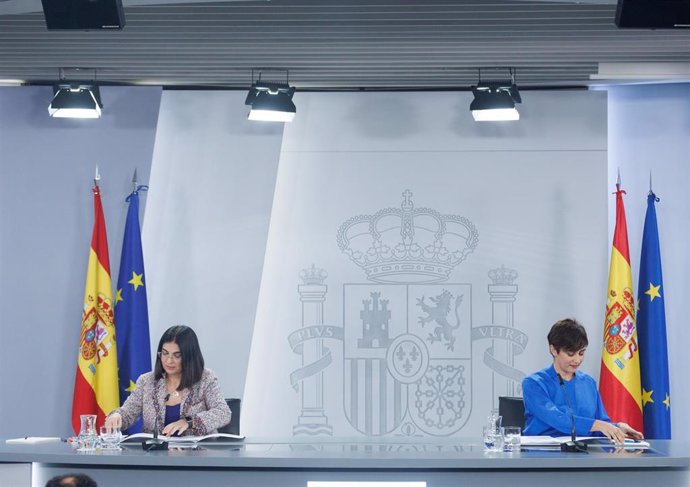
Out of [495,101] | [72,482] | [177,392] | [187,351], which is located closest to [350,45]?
[495,101]

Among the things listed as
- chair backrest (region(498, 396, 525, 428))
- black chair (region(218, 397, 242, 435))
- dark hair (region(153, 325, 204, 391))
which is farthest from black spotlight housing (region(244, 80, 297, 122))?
chair backrest (region(498, 396, 525, 428))

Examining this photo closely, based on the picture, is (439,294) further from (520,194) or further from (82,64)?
(82,64)

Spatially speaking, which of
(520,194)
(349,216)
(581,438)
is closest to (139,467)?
(581,438)

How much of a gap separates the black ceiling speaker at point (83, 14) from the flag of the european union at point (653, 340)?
381 cm

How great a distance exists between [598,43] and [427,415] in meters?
2.59

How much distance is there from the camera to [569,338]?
412 centimetres

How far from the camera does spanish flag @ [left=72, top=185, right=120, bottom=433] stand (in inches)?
249

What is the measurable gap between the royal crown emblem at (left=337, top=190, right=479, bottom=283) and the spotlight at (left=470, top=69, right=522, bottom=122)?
79cm

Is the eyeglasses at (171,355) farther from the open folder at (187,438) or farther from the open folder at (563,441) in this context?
the open folder at (563,441)

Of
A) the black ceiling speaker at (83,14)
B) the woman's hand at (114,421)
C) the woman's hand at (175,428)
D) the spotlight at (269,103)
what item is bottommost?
the woman's hand at (175,428)

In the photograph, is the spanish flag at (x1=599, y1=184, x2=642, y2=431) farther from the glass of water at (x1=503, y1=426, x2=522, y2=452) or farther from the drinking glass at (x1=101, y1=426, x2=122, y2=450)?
the drinking glass at (x1=101, y1=426, x2=122, y2=450)

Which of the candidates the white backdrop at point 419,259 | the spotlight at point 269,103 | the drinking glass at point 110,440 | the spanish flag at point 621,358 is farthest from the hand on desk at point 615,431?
the spotlight at point 269,103

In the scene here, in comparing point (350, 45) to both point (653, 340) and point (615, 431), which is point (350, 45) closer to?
point (653, 340)

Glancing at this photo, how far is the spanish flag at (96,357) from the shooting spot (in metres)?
6.31
